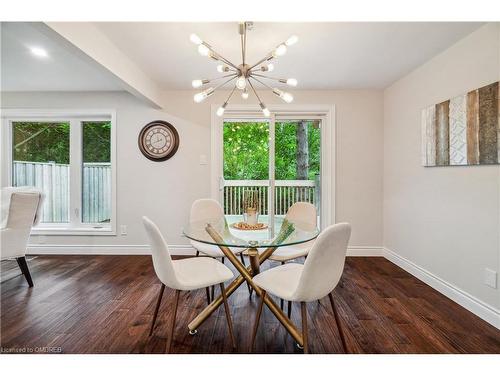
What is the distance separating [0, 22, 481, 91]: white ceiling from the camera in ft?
6.56

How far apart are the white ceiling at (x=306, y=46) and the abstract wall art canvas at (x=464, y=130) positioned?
0.56 meters

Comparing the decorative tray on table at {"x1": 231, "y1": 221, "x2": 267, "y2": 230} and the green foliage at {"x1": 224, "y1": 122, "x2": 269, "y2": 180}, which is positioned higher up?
the green foliage at {"x1": 224, "y1": 122, "x2": 269, "y2": 180}

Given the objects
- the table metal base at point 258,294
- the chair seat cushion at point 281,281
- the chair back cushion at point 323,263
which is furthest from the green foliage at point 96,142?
the chair back cushion at point 323,263

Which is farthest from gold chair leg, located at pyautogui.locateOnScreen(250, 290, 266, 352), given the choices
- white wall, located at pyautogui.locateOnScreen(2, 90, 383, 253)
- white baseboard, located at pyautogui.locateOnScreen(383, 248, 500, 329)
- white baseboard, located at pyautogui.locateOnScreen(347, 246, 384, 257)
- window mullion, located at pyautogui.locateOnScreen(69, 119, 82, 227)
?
window mullion, located at pyautogui.locateOnScreen(69, 119, 82, 227)

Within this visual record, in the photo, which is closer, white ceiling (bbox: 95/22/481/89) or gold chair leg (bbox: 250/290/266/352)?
gold chair leg (bbox: 250/290/266/352)

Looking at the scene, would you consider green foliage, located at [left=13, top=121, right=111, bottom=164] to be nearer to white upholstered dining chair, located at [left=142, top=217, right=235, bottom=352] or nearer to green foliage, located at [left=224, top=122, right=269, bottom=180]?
green foliage, located at [left=224, top=122, right=269, bottom=180]

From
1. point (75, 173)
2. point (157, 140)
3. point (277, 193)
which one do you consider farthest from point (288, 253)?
point (75, 173)

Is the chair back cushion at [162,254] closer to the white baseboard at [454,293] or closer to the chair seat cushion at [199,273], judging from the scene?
the chair seat cushion at [199,273]

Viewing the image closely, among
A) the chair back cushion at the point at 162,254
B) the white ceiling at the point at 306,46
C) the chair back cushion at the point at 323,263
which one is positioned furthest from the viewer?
the white ceiling at the point at 306,46

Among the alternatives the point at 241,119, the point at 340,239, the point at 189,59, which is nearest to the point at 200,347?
the point at 340,239

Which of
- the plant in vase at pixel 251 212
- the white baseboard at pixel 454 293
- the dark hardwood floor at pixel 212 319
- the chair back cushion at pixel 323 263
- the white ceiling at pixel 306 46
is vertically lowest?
the dark hardwood floor at pixel 212 319

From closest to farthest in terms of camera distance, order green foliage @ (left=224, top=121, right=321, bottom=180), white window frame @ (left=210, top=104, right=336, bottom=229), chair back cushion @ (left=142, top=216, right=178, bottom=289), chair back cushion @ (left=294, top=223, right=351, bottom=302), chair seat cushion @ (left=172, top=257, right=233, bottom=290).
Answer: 1. chair back cushion @ (left=294, top=223, right=351, bottom=302)
2. chair back cushion @ (left=142, top=216, right=178, bottom=289)
3. chair seat cushion @ (left=172, top=257, right=233, bottom=290)
4. white window frame @ (left=210, top=104, right=336, bottom=229)
5. green foliage @ (left=224, top=121, right=321, bottom=180)

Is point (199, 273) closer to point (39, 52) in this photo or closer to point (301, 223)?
point (301, 223)

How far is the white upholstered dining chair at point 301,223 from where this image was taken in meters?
2.17
